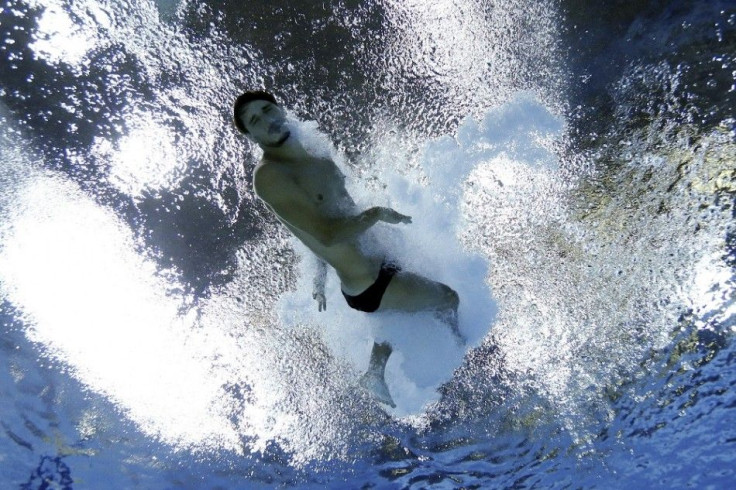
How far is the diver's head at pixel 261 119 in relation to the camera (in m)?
3.05

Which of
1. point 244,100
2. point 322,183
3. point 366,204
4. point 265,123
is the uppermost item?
point 366,204

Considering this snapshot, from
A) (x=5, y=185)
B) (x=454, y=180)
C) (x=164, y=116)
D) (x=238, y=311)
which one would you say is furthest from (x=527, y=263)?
(x=5, y=185)

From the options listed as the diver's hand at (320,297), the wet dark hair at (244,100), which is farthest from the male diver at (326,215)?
the diver's hand at (320,297)

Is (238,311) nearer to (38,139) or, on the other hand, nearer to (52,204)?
(52,204)

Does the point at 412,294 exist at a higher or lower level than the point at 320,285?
lower

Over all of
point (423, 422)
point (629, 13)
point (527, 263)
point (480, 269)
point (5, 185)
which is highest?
point (629, 13)

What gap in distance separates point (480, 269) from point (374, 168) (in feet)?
4.82

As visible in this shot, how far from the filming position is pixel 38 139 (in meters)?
4.28

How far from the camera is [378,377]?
3.90 m

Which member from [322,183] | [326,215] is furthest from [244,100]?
[326,215]

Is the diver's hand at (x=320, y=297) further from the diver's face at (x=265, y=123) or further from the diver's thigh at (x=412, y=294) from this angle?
the diver's face at (x=265, y=123)

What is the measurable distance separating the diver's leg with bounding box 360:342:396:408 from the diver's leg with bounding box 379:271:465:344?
0.50m

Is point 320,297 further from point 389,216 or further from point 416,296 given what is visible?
point 389,216

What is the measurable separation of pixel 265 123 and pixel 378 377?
7.20 feet
